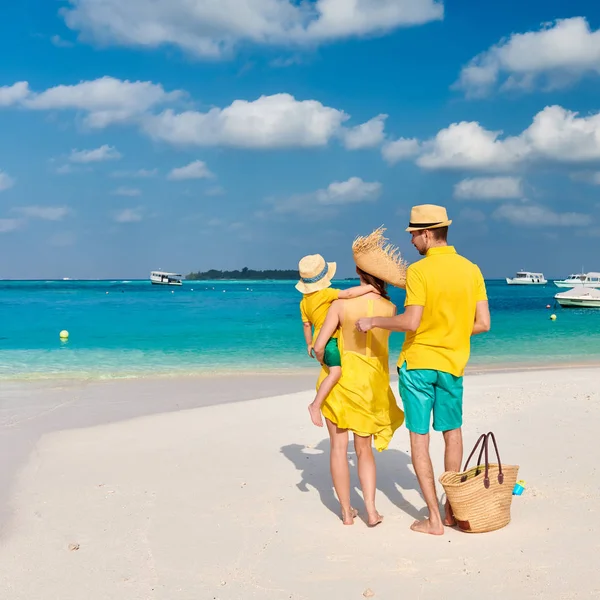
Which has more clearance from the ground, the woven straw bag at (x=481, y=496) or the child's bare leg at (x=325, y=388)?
the child's bare leg at (x=325, y=388)

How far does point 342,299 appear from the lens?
4.18m

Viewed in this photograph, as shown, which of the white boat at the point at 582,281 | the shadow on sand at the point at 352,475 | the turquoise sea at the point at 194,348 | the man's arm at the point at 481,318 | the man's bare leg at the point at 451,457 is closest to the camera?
the man's arm at the point at 481,318

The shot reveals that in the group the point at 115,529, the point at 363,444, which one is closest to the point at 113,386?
the point at 115,529

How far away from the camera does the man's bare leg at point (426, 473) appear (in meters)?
4.10

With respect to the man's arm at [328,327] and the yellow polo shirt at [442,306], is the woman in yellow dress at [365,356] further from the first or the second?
the yellow polo shirt at [442,306]

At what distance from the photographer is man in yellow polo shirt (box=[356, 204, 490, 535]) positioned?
13.1 ft

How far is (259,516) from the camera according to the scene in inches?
185

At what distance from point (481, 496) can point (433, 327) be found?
1126 mm

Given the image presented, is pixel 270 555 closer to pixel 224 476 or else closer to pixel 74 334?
pixel 224 476

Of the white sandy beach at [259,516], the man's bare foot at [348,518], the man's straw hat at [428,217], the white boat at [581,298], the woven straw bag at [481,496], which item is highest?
the man's straw hat at [428,217]

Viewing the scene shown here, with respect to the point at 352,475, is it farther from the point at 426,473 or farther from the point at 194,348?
the point at 194,348

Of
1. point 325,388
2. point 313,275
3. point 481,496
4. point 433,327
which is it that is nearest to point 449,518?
point 481,496

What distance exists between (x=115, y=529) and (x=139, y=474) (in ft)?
4.31

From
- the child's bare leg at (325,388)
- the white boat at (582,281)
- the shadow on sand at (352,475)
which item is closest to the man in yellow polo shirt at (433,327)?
the child's bare leg at (325,388)
